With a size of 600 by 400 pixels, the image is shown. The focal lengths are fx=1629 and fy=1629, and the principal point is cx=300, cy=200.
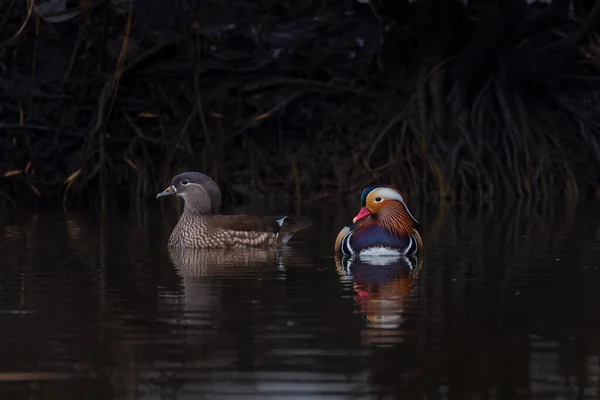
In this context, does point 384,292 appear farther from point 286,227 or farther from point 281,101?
point 281,101

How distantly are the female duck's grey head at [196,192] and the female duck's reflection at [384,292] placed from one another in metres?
2.30

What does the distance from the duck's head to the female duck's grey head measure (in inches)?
62.3

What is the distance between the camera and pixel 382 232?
368 inches

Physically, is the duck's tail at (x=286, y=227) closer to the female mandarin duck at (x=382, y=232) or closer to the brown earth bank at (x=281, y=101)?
the female mandarin duck at (x=382, y=232)

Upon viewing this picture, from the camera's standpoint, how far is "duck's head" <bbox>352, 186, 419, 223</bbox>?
32.1 feet

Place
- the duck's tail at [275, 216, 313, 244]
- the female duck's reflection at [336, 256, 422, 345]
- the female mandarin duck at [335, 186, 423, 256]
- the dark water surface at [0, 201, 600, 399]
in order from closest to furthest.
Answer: the dark water surface at [0, 201, 600, 399], the female duck's reflection at [336, 256, 422, 345], the female mandarin duck at [335, 186, 423, 256], the duck's tail at [275, 216, 313, 244]

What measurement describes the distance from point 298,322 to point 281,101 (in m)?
10.6

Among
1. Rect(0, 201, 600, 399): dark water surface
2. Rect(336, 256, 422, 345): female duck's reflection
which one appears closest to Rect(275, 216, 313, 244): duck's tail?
Rect(0, 201, 600, 399): dark water surface

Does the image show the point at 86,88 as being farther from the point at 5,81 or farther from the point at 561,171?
the point at 561,171

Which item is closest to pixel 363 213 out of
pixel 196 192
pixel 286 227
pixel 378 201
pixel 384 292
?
pixel 378 201

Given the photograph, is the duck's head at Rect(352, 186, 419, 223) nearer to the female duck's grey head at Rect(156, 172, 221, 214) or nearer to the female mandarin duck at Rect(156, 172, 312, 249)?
the female mandarin duck at Rect(156, 172, 312, 249)

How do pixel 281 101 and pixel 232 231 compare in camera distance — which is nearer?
pixel 232 231

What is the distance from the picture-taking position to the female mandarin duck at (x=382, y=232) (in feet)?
30.5

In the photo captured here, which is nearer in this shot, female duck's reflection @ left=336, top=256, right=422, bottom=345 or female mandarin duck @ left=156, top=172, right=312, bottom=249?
female duck's reflection @ left=336, top=256, right=422, bottom=345
